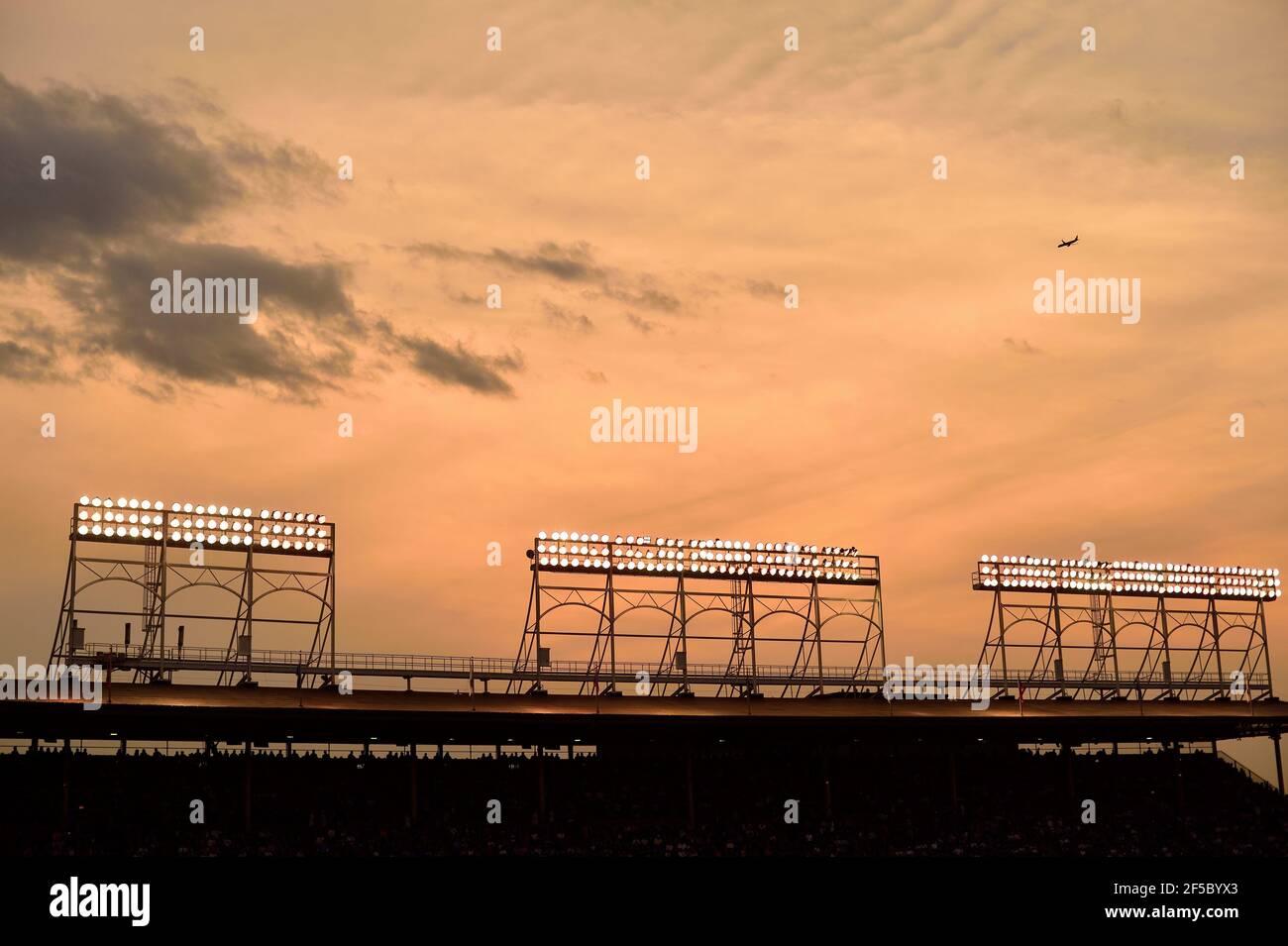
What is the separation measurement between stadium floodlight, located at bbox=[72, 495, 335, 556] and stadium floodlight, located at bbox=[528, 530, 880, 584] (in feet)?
33.2

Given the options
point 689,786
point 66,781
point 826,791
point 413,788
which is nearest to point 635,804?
point 689,786

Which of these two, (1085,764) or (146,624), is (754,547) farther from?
(146,624)

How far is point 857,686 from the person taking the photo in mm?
76250

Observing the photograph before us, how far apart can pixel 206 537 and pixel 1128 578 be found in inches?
1859

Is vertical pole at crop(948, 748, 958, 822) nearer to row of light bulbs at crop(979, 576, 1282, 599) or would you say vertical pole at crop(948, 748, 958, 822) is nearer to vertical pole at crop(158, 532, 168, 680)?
row of light bulbs at crop(979, 576, 1282, 599)

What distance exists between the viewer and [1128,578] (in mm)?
84562

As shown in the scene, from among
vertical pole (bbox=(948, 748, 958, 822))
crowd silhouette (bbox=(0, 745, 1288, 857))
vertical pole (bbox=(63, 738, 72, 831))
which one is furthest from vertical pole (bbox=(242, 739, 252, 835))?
vertical pole (bbox=(948, 748, 958, 822))

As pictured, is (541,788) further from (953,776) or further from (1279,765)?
(1279,765)

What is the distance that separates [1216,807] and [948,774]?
15038 millimetres

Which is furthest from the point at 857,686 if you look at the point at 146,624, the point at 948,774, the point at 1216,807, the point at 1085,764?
the point at 146,624

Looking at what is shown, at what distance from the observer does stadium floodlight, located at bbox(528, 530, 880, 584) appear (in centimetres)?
7225

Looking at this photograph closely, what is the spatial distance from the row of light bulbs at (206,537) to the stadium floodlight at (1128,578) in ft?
112

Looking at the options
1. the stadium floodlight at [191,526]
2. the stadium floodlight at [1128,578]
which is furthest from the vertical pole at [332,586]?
the stadium floodlight at [1128,578]
